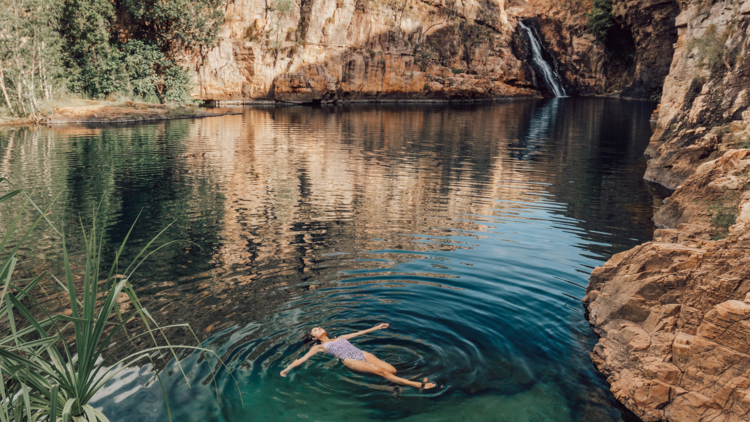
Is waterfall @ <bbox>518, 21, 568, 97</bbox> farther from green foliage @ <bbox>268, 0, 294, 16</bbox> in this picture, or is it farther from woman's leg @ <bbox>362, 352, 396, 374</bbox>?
woman's leg @ <bbox>362, 352, 396, 374</bbox>

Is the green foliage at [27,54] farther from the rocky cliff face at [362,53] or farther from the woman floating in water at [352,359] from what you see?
the woman floating in water at [352,359]

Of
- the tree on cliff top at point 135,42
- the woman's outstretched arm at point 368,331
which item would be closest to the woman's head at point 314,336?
the woman's outstretched arm at point 368,331

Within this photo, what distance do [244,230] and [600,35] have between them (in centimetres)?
6603

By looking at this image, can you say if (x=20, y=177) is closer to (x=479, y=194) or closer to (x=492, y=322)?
(x=479, y=194)

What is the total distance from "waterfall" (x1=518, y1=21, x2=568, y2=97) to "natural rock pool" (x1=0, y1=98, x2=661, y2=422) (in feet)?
202

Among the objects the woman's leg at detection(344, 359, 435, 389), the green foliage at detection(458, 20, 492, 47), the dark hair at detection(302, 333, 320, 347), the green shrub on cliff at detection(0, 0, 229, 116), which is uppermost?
the green foliage at detection(458, 20, 492, 47)

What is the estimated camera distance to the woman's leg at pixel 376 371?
5387 millimetres

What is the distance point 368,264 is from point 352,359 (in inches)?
134

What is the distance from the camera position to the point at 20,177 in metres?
16.2

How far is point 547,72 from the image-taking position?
259 ft

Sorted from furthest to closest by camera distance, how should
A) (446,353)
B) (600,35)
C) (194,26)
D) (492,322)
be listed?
1. (600,35)
2. (194,26)
3. (492,322)
4. (446,353)

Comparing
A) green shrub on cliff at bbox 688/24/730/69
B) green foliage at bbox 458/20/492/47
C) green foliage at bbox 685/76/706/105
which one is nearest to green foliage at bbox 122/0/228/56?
green foliage at bbox 458/20/492/47

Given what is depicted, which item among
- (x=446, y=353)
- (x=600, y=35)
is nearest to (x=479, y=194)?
(x=446, y=353)

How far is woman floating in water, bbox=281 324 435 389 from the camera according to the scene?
17.9ft
